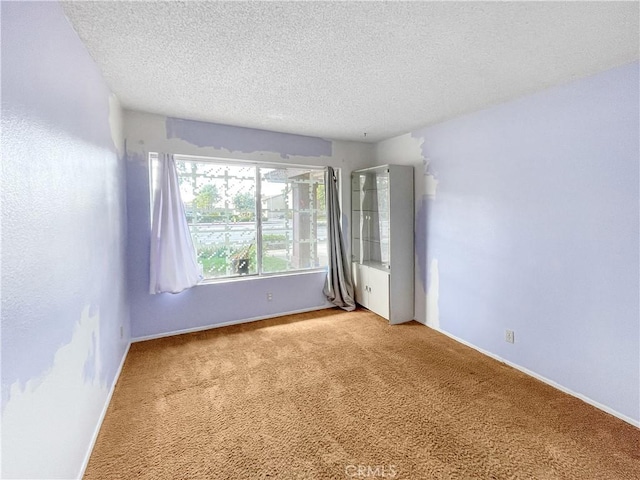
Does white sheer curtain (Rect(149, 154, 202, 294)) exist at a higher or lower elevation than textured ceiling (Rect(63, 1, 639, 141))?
lower

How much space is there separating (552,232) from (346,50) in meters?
2.08

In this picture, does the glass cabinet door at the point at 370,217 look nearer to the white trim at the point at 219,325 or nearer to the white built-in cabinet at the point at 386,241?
the white built-in cabinet at the point at 386,241

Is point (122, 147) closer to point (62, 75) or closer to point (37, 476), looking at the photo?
point (62, 75)

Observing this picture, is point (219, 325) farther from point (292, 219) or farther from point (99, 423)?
point (99, 423)

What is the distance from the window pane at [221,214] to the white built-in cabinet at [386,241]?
1512mm

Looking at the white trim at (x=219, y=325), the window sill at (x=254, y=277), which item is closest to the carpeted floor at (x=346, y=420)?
the white trim at (x=219, y=325)

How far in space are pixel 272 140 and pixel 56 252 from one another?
2855mm

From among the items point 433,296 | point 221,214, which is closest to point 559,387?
point 433,296

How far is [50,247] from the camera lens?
4.24 feet

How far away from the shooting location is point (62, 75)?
4.90 ft

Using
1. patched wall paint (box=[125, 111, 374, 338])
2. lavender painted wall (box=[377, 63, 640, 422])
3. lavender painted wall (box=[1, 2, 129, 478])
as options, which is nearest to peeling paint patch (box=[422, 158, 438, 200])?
lavender painted wall (box=[377, 63, 640, 422])

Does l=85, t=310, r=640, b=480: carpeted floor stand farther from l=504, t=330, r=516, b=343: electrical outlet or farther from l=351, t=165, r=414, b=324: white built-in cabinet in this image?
l=351, t=165, r=414, b=324: white built-in cabinet

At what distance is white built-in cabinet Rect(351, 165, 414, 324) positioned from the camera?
3695 mm

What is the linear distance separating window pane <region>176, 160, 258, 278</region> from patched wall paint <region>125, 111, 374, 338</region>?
190 mm
